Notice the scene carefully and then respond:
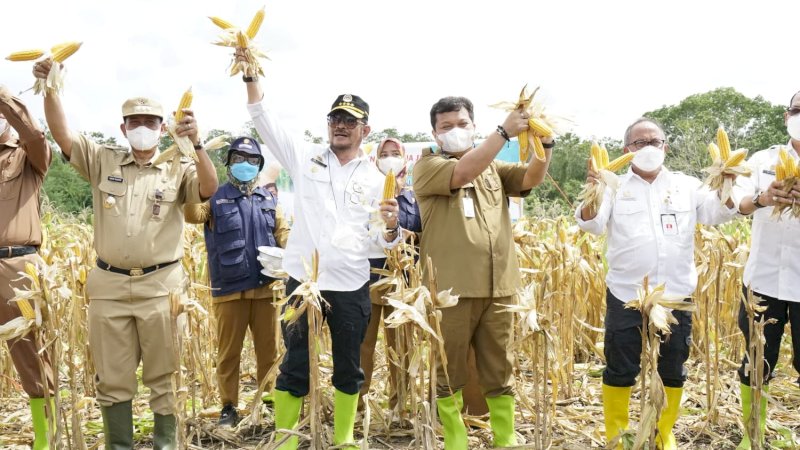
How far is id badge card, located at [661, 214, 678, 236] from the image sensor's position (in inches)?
133

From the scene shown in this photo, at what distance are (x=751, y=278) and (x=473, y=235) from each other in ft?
5.53

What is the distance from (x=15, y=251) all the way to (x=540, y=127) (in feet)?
10.2

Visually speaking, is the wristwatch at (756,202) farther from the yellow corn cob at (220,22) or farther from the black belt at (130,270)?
the black belt at (130,270)

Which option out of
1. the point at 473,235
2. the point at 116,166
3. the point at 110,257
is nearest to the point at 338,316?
the point at 473,235

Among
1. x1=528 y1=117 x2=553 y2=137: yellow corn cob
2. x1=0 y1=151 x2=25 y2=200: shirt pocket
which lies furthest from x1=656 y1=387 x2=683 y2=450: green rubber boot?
x1=0 y1=151 x2=25 y2=200: shirt pocket

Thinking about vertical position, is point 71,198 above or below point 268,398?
above

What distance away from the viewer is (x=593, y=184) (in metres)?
3.27

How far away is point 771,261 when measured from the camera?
352 cm

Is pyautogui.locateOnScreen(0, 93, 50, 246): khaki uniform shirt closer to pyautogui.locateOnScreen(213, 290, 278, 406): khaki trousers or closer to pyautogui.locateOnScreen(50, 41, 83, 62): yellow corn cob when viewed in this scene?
pyautogui.locateOnScreen(50, 41, 83, 62): yellow corn cob

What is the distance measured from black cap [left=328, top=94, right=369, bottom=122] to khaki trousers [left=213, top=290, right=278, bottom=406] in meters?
1.57

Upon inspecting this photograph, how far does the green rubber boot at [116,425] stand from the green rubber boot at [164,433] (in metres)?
0.15

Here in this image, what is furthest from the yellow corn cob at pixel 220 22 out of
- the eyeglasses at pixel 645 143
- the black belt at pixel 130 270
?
the eyeglasses at pixel 645 143

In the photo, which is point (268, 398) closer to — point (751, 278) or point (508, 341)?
point (508, 341)

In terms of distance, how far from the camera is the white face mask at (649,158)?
3.37 m
